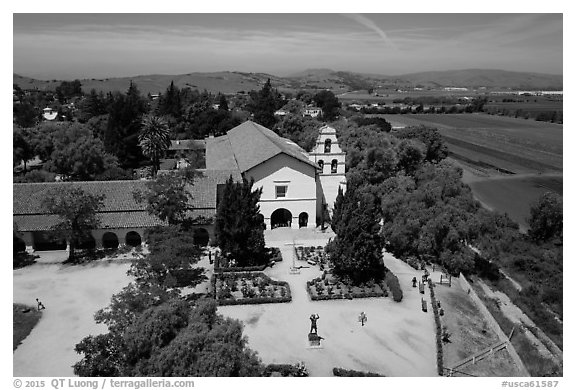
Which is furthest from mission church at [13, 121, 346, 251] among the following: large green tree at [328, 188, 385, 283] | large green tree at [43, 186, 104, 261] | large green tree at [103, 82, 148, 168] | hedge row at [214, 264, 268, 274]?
large green tree at [103, 82, 148, 168]

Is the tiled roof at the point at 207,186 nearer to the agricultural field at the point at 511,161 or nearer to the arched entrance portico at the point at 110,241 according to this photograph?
the arched entrance portico at the point at 110,241

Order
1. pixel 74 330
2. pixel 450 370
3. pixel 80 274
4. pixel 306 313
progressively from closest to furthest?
pixel 450 370 → pixel 74 330 → pixel 306 313 → pixel 80 274

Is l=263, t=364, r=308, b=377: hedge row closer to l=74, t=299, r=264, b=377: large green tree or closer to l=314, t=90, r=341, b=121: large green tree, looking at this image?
l=74, t=299, r=264, b=377: large green tree

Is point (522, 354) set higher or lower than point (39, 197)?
lower

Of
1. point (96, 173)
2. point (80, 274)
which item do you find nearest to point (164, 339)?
point (80, 274)

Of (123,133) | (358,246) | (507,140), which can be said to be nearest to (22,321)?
(358,246)

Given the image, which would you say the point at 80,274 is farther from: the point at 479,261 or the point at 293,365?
the point at 479,261

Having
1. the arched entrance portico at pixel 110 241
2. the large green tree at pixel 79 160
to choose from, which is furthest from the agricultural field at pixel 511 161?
the large green tree at pixel 79 160
